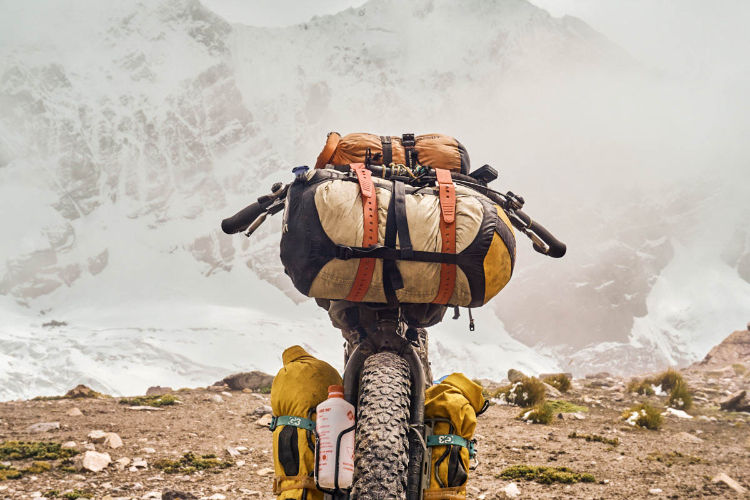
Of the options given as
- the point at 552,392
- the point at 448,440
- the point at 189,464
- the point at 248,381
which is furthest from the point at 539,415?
the point at 248,381

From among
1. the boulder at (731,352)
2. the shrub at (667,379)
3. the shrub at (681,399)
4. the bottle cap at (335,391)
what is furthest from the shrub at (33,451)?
the boulder at (731,352)

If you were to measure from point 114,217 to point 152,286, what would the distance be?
29406 millimetres

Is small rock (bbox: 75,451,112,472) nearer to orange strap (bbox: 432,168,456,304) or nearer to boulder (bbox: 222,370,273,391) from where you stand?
orange strap (bbox: 432,168,456,304)

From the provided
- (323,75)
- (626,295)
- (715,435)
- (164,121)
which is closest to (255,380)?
(715,435)

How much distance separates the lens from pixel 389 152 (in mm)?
3055

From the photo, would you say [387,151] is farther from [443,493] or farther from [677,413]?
[677,413]

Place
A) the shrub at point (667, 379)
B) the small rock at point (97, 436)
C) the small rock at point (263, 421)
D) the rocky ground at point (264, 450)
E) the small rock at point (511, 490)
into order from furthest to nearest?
1. the shrub at point (667, 379)
2. the small rock at point (263, 421)
3. the small rock at point (97, 436)
4. the rocky ground at point (264, 450)
5. the small rock at point (511, 490)

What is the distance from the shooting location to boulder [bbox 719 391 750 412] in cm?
830

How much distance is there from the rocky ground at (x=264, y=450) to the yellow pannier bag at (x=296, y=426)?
7.67 ft

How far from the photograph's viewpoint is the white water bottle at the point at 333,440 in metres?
2.06

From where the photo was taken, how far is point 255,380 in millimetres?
11750

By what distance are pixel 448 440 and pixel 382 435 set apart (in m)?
0.43

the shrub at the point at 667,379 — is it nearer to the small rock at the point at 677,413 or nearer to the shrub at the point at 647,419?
the small rock at the point at 677,413

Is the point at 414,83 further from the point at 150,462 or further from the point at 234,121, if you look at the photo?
the point at 150,462
